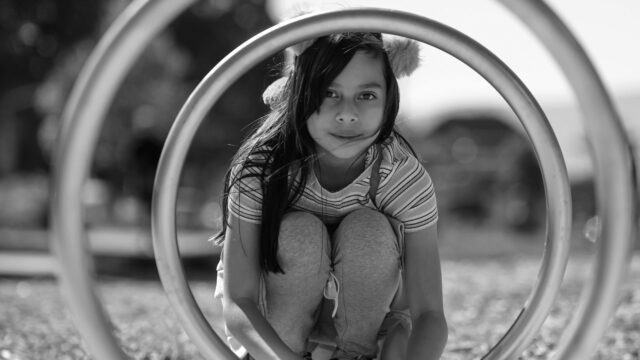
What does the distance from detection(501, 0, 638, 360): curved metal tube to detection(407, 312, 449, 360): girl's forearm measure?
0.68 meters

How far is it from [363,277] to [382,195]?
0.85 feet

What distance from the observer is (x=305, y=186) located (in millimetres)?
2291

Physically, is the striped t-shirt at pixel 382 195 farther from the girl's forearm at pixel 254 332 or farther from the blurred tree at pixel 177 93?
the blurred tree at pixel 177 93

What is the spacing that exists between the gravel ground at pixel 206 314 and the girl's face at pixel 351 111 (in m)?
0.74

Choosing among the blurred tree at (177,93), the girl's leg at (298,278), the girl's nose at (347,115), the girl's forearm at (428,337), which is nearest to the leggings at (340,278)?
the girl's leg at (298,278)

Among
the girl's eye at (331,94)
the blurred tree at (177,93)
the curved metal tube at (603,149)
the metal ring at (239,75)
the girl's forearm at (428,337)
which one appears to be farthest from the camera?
the blurred tree at (177,93)

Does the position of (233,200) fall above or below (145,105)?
below

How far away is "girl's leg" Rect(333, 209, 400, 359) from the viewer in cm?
215

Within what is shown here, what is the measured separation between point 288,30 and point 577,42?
2.29 ft

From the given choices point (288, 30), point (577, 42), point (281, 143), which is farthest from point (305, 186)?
point (577, 42)

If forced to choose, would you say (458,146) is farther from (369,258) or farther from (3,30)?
(369,258)

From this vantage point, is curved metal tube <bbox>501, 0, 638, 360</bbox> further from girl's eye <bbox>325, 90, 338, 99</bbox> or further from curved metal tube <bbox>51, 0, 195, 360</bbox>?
girl's eye <bbox>325, 90, 338, 99</bbox>

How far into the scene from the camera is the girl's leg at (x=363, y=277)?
2152 mm

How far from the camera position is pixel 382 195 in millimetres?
2303
